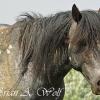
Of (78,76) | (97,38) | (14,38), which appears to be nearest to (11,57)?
(14,38)

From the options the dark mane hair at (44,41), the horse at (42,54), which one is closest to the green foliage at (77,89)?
the horse at (42,54)

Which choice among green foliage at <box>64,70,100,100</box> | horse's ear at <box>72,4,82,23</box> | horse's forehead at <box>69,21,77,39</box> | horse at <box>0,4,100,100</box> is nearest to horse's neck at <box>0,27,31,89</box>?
horse at <box>0,4,100,100</box>

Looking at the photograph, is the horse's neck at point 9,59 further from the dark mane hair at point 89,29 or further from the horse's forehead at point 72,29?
the dark mane hair at point 89,29

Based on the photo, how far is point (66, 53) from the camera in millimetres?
6398

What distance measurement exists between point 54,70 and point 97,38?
929 millimetres

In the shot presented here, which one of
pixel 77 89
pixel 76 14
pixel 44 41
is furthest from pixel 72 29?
pixel 77 89

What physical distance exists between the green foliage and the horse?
2.65 metres

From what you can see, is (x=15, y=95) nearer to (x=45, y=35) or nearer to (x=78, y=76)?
(x=45, y=35)

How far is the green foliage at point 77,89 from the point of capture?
9.55m

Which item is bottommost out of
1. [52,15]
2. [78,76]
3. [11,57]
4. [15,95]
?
[78,76]

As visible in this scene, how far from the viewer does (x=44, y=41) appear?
21.3 ft

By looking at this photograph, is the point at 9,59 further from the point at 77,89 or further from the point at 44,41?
the point at 77,89

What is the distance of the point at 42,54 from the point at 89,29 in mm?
849

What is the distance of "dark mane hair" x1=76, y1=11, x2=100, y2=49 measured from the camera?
19.5 ft
